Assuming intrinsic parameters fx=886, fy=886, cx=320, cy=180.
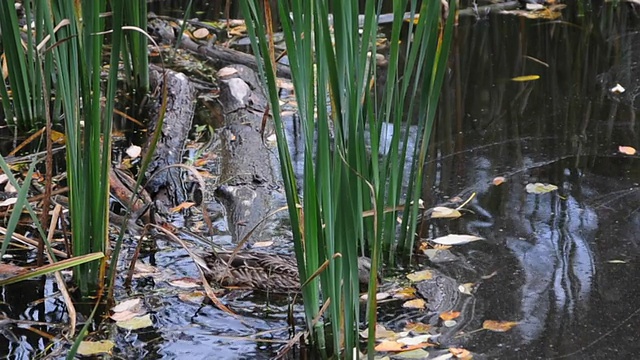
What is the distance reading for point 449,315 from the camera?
2641 mm

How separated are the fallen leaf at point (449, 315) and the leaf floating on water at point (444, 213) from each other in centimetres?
71

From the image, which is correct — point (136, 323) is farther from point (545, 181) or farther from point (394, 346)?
point (545, 181)

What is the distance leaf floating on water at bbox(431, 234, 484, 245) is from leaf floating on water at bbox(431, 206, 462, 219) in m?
0.16

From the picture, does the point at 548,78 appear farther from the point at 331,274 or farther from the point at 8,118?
the point at 331,274

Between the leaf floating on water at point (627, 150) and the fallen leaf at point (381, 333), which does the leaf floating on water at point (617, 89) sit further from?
the fallen leaf at point (381, 333)

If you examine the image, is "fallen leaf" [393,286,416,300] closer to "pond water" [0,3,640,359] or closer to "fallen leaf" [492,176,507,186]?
"pond water" [0,3,640,359]

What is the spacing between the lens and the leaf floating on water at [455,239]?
3117 mm

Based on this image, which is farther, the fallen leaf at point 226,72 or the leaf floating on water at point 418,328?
the fallen leaf at point 226,72

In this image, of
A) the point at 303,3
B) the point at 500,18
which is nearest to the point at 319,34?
the point at 303,3

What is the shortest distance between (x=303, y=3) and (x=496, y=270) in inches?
52.1

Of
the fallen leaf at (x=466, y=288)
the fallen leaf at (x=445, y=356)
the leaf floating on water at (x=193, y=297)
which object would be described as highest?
the leaf floating on water at (x=193, y=297)

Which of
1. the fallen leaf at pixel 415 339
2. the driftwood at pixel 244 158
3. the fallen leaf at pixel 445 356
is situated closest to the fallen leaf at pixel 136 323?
the driftwood at pixel 244 158

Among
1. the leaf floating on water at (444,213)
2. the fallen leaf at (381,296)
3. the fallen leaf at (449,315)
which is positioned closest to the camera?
the fallen leaf at (449,315)

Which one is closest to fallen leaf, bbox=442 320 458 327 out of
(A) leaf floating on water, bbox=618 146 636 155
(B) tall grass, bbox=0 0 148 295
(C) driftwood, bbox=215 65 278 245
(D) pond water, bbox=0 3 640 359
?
(D) pond water, bbox=0 3 640 359
